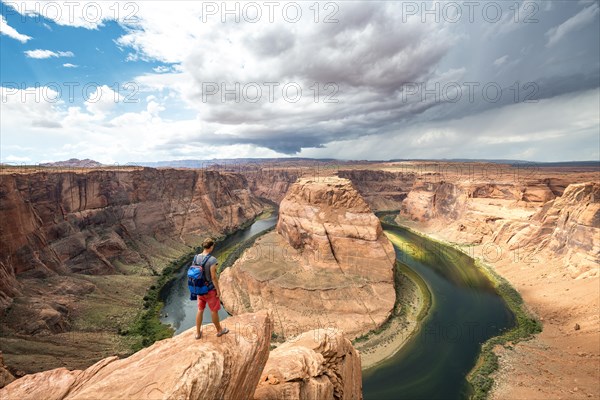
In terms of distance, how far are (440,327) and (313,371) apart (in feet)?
109

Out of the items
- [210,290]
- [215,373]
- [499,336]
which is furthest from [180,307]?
[499,336]

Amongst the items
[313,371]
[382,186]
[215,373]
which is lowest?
[313,371]

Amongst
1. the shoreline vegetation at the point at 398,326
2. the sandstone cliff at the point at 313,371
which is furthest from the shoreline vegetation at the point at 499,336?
the sandstone cliff at the point at 313,371

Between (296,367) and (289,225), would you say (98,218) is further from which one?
(296,367)

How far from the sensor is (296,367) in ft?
39.2

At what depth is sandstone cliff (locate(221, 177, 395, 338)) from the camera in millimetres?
38500

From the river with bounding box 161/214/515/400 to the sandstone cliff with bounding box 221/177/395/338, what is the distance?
6001 mm

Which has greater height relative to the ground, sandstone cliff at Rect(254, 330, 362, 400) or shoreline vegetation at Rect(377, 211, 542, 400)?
sandstone cliff at Rect(254, 330, 362, 400)

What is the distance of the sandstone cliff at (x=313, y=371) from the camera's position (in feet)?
36.1

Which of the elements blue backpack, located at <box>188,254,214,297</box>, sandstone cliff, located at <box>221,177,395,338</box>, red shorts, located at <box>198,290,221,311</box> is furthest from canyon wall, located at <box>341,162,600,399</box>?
blue backpack, located at <box>188,254,214,297</box>

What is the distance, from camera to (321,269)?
45031 millimetres

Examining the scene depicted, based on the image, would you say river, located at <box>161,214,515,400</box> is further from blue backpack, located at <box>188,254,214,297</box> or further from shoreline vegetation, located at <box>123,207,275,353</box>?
blue backpack, located at <box>188,254,214,297</box>

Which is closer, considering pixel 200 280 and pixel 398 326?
pixel 200 280

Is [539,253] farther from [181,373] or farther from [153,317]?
[153,317]
